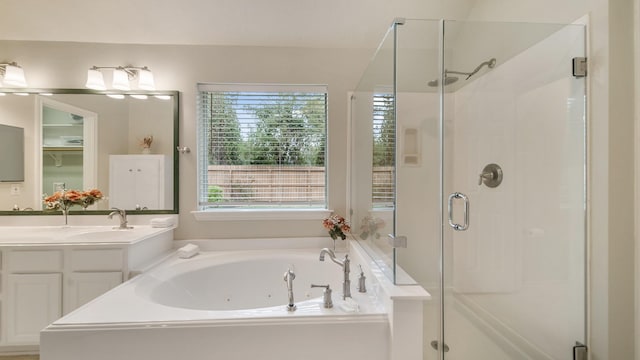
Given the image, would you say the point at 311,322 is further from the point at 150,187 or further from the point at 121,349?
the point at 150,187

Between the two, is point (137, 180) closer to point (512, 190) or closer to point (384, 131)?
point (384, 131)

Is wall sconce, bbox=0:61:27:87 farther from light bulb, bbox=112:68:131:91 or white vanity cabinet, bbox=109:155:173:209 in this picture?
white vanity cabinet, bbox=109:155:173:209

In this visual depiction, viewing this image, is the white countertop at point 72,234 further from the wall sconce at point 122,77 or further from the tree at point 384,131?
the tree at point 384,131

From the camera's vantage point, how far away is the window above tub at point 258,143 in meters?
2.45

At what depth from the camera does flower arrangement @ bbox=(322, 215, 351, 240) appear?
2277mm

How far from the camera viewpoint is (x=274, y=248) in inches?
95.4

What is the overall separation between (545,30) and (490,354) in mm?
1716

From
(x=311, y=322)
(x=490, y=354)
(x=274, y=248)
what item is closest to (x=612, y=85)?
(x=490, y=354)

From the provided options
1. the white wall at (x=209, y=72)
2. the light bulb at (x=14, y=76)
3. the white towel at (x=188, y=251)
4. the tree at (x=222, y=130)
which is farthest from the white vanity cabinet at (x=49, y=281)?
the light bulb at (x=14, y=76)

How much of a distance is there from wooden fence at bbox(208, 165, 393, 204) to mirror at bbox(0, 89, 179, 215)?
359 mm

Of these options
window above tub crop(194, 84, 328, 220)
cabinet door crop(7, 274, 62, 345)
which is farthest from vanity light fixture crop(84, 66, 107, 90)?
cabinet door crop(7, 274, 62, 345)

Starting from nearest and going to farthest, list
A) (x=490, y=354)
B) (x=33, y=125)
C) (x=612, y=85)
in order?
(x=612, y=85)
(x=490, y=354)
(x=33, y=125)

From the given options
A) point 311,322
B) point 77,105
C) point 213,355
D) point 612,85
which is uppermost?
point 77,105

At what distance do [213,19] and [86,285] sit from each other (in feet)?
6.70
